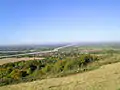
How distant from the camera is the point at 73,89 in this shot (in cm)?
964

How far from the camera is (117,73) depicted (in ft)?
39.9

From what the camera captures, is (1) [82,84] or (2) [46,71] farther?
(2) [46,71]

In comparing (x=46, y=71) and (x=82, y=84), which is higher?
(x=82, y=84)

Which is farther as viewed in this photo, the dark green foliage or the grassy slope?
the dark green foliage

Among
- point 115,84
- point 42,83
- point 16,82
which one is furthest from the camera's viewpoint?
point 16,82

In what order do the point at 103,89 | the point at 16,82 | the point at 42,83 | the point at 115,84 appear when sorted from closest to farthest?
the point at 103,89 → the point at 115,84 → the point at 42,83 → the point at 16,82

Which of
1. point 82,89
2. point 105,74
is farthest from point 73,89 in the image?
point 105,74

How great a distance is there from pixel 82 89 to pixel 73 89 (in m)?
0.44

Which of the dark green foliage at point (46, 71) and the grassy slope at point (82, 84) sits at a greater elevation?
the grassy slope at point (82, 84)

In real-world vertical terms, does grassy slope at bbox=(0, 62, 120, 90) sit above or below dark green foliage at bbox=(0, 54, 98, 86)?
above

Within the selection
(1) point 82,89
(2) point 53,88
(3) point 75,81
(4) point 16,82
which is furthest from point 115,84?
(4) point 16,82

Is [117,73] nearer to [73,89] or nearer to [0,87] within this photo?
[73,89]

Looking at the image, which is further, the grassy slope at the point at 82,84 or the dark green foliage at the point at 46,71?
the dark green foliage at the point at 46,71

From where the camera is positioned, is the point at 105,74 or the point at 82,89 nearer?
the point at 82,89
